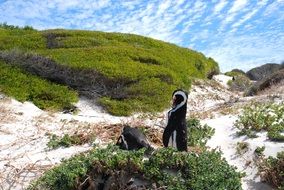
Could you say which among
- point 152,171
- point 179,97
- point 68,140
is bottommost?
point 152,171

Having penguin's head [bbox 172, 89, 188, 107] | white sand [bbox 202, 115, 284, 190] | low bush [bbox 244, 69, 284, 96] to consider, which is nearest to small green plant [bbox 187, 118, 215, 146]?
white sand [bbox 202, 115, 284, 190]

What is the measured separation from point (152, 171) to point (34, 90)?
9.11 metres

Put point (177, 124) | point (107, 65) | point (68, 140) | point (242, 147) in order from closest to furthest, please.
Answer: point (177, 124), point (242, 147), point (68, 140), point (107, 65)

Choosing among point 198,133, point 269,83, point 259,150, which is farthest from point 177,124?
point 269,83

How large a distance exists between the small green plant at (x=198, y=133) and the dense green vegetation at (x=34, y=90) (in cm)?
543

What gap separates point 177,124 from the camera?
299 inches

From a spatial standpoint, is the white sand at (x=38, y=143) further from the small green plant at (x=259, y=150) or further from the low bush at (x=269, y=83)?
the low bush at (x=269, y=83)

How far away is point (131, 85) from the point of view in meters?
17.1

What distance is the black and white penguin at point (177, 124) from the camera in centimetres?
746

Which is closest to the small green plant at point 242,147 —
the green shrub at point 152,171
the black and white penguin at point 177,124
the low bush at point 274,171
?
the low bush at point 274,171

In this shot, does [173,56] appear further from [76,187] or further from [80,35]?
[76,187]

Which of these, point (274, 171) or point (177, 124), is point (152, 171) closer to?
point (177, 124)

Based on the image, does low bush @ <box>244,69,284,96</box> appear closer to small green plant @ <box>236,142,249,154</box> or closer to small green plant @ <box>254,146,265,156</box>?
small green plant @ <box>236,142,249,154</box>

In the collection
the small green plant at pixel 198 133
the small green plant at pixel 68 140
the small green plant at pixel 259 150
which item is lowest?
the small green plant at pixel 68 140
